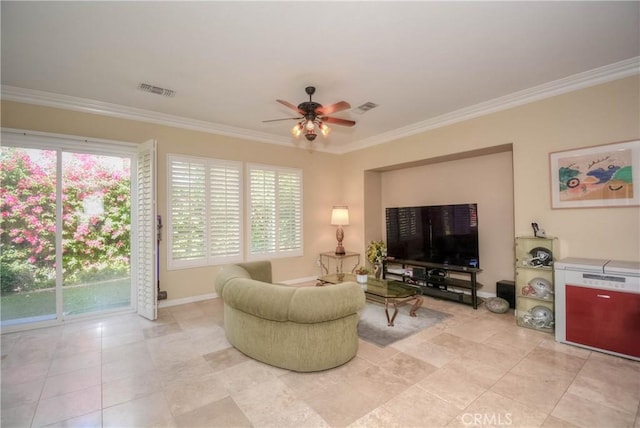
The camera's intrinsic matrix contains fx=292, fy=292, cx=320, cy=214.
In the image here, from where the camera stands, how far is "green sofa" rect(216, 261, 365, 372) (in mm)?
2441

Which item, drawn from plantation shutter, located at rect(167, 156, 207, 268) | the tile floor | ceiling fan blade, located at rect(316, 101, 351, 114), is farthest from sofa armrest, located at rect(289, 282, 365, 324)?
plantation shutter, located at rect(167, 156, 207, 268)

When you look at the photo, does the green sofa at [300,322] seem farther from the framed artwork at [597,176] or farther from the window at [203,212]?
the framed artwork at [597,176]

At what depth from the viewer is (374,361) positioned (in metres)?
2.74

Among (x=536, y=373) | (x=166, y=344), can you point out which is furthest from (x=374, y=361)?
(x=166, y=344)

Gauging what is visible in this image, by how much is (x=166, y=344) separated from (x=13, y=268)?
220 centimetres

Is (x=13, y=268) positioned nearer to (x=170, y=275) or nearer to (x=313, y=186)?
(x=170, y=275)

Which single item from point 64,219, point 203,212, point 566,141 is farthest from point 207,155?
point 566,141

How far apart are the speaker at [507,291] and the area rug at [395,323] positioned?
914 millimetres

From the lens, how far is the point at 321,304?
2.43 meters

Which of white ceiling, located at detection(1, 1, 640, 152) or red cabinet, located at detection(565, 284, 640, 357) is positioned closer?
white ceiling, located at detection(1, 1, 640, 152)

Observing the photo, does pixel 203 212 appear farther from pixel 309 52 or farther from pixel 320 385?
pixel 320 385

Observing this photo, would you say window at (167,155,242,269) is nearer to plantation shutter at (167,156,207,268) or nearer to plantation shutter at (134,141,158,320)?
plantation shutter at (167,156,207,268)

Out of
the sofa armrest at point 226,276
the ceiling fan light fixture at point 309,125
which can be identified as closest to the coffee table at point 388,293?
the sofa armrest at point 226,276

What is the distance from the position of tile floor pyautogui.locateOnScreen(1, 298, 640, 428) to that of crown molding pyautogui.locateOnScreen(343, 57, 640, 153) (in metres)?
2.84
